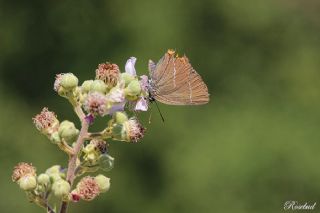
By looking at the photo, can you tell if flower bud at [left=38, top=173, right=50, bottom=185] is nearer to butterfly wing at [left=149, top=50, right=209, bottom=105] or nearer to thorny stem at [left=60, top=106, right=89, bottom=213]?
thorny stem at [left=60, top=106, right=89, bottom=213]

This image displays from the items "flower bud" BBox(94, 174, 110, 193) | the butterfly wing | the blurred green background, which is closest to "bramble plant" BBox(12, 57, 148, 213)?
"flower bud" BBox(94, 174, 110, 193)

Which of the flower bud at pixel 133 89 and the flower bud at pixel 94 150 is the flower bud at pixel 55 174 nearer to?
the flower bud at pixel 94 150

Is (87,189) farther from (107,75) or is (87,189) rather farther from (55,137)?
(107,75)

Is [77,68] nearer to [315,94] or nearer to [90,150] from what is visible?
[315,94]

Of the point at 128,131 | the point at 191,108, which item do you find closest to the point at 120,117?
the point at 128,131

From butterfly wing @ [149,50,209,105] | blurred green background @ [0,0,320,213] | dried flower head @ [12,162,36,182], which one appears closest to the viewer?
dried flower head @ [12,162,36,182]

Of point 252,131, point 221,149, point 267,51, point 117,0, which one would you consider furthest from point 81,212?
point 267,51
